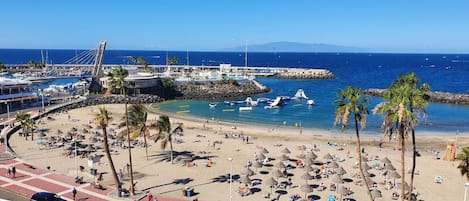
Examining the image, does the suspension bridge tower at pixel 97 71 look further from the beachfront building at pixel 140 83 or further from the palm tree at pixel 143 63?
the palm tree at pixel 143 63

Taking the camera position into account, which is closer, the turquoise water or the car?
the car

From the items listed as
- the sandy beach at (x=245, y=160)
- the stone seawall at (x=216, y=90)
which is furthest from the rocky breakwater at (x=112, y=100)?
the sandy beach at (x=245, y=160)

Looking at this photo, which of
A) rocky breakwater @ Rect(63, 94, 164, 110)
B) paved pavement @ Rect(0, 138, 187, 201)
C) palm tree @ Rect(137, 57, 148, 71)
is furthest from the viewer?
palm tree @ Rect(137, 57, 148, 71)

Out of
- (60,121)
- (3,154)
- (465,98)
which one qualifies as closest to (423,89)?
(3,154)

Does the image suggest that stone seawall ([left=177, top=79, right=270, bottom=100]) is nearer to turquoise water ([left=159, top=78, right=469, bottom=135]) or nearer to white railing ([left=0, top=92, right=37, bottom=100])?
turquoise water ([left=159, top=78, right=469, bottom=135])

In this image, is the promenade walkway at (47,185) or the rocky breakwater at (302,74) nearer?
the promenade walkway at (47,185)

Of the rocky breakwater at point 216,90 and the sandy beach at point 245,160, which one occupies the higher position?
the rocky breakwater at point 216,90

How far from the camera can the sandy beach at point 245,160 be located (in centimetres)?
3344

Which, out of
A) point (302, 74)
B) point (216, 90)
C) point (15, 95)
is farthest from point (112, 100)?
point (302, 74)

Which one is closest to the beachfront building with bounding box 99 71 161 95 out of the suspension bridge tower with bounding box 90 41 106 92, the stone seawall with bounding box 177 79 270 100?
the suspension bridge tower with bounding box 90 41 106 92

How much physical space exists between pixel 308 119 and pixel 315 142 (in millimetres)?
19426

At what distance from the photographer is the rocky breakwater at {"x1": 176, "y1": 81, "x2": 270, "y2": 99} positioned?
4003 inches

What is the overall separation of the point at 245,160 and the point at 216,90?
65.7 metres

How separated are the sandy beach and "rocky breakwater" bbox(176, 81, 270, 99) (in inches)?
1485
